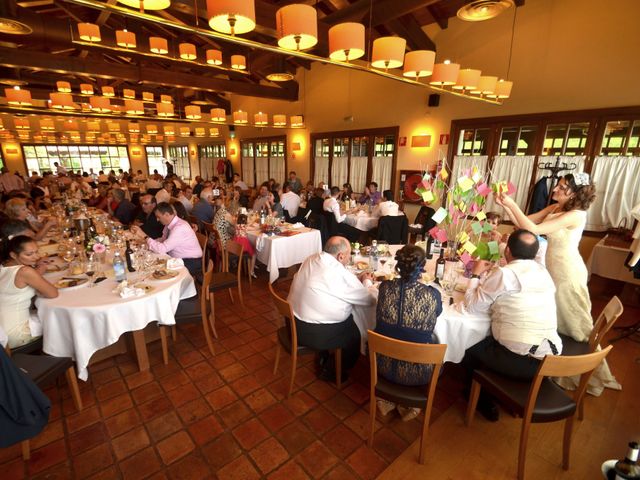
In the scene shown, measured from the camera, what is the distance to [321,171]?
34.7 feet

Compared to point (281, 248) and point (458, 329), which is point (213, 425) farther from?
point (281, 248)

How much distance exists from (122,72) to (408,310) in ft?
29.6

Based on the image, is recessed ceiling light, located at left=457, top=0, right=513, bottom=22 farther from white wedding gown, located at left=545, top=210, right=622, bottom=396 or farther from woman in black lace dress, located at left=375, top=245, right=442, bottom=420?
woman in black lace dress, located at left=375, top=245, right=442, bottom=420

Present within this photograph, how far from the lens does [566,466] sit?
6.74ft

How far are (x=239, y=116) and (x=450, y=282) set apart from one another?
24.3ft

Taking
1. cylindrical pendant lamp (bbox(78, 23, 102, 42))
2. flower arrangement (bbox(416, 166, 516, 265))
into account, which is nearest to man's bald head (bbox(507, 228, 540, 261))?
flower arrangement (bbox(416, 166, 516, 265))

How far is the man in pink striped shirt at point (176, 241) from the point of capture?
11.7 feet

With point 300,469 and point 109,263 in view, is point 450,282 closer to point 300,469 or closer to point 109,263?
point 300,469

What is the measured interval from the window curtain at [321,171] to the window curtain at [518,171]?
5.17m

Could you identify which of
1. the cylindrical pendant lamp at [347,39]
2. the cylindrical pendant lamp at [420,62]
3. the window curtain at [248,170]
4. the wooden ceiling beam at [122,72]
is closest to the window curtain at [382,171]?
the wooden ceiling beam at [122,72]

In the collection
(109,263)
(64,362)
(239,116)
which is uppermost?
(239,116)

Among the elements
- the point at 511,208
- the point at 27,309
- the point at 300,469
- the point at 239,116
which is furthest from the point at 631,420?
the point at 239,116

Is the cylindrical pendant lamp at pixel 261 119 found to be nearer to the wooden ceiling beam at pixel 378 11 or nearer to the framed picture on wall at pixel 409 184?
the wooden ceiling beam at pixel 378 11

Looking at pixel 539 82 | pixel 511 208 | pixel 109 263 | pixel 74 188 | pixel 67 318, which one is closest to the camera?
pixel 67 318
